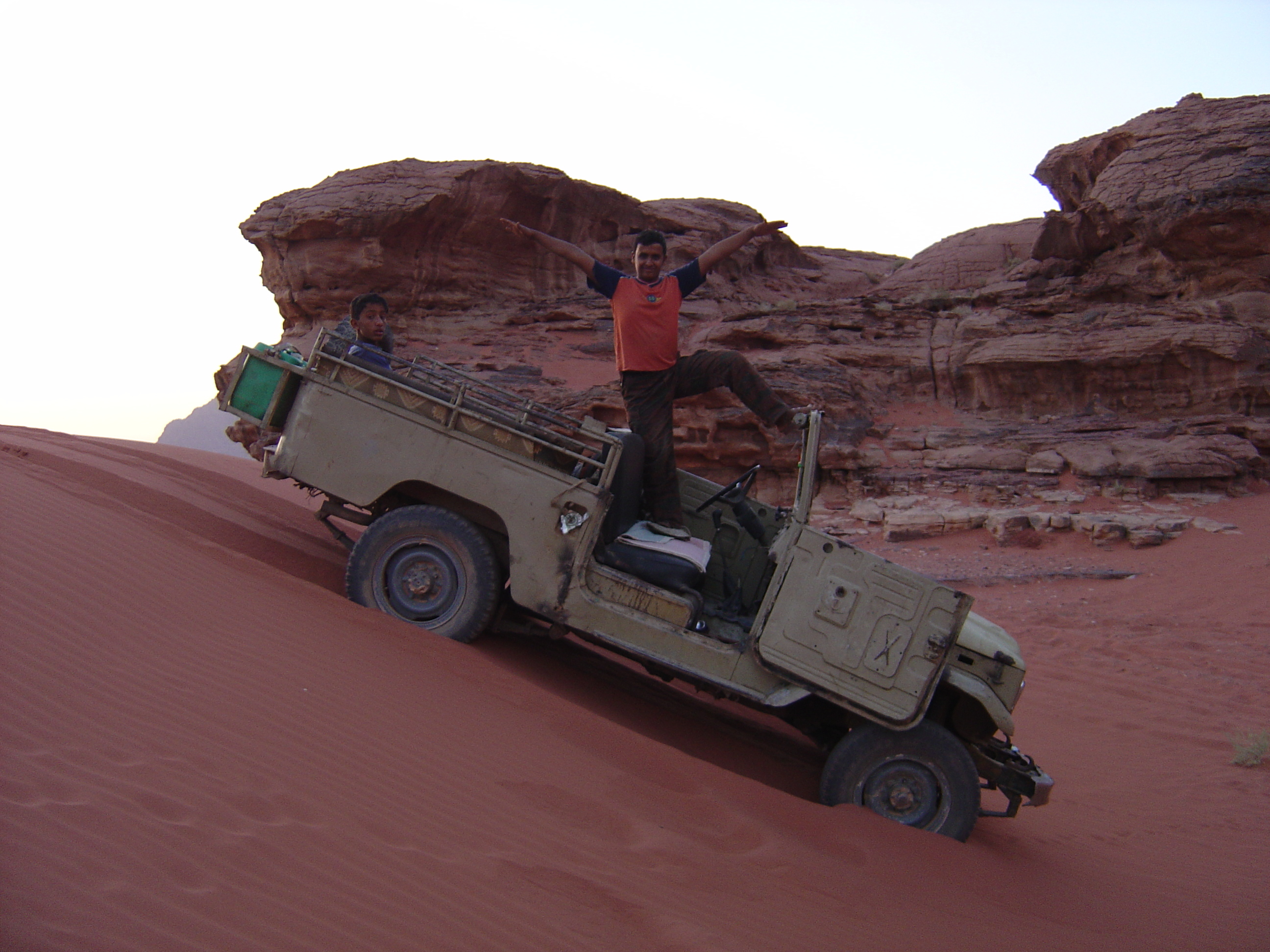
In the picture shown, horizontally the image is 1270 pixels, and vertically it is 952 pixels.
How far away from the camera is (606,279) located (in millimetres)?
5438

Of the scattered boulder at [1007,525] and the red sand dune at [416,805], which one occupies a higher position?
the scattered boulder at [1007,525]

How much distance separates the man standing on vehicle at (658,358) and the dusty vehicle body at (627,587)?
0.24 m

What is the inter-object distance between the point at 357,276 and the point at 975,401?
17354mm

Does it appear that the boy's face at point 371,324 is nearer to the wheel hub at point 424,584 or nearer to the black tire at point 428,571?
the black tire at point 428,571

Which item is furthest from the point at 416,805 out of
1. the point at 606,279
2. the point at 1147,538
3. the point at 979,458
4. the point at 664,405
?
the point at 979,458

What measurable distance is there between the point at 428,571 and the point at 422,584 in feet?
0.30

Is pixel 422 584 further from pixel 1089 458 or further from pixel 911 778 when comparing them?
pixel 1089 458

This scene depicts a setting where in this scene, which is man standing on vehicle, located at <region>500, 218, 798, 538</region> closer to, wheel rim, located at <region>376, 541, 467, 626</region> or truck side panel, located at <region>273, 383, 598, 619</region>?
truck side panel, located at <region>273, 383, 598, 619</region>

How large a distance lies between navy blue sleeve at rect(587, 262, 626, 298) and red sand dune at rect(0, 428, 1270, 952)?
2519 millimetres

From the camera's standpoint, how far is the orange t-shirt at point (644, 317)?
5297 millimetres

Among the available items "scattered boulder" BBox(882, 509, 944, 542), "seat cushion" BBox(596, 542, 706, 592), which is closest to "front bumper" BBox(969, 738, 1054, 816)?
"seat cushion" BBox(596, 542, 706, 592)

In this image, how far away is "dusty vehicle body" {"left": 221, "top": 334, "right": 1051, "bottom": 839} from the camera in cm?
450

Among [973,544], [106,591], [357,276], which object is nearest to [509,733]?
[106,591]

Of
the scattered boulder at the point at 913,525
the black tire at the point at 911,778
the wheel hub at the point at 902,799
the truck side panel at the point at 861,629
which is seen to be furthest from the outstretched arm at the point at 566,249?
the scattered boulder at the point at 913,525
